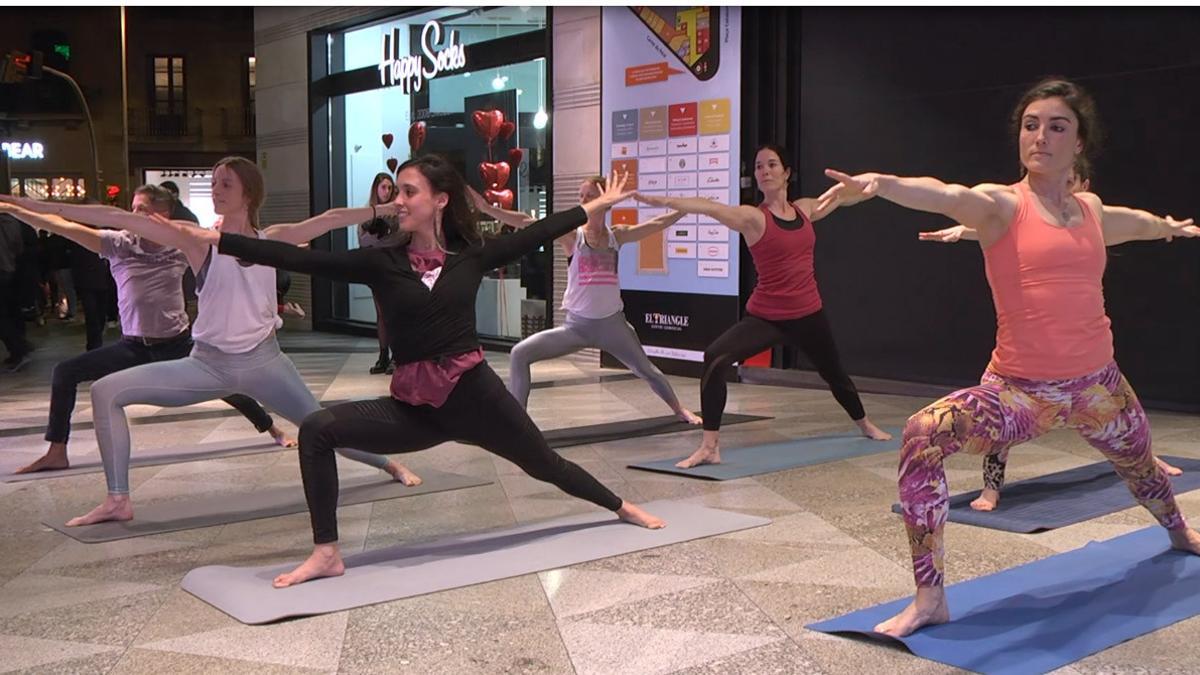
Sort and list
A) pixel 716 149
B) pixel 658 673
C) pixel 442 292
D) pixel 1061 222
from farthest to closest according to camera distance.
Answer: pixel 716 149 < pixel 442 292 < pixel 1061 222 < pixel 658 673

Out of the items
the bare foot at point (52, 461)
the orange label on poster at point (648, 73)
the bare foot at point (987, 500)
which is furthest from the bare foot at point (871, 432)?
the orange label on poster at point (648, 73)

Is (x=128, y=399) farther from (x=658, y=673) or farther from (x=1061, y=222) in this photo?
(x=1061, y=222)

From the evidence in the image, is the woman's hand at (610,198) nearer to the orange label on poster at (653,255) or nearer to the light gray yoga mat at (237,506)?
the light gray yoga mat at (237,506)

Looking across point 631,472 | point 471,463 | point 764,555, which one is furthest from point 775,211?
point 764,555

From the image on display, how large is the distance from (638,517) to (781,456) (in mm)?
1834

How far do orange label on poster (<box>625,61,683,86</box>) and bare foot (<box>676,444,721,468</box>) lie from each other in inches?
205

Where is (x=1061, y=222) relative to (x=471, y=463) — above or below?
above

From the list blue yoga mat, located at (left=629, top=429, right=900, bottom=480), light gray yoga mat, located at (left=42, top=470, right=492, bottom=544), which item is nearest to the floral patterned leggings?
blue yoga mat, located at (left=629, top=429, right=900, bottom=480)

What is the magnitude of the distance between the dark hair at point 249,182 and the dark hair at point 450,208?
1.07m

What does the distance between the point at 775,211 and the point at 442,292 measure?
9.03 feet

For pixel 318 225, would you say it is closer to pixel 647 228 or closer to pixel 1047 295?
pixel 647 228

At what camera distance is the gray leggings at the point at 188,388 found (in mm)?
4773

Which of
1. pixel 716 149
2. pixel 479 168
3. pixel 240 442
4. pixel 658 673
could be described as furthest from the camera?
pixel 479 168

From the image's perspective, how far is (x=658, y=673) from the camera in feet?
10.0
